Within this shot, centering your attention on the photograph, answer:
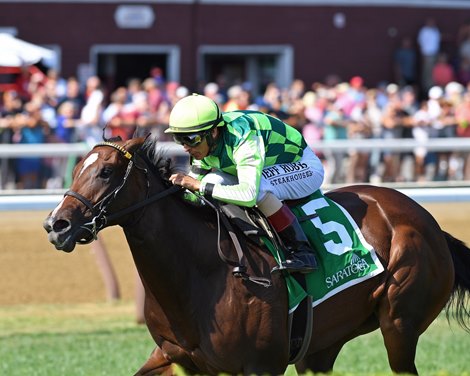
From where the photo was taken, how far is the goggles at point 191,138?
5492 millimetres

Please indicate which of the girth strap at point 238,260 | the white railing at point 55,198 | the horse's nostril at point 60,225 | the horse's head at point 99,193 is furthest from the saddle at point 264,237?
the white railing at point 55,198

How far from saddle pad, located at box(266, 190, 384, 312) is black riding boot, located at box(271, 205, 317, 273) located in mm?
104

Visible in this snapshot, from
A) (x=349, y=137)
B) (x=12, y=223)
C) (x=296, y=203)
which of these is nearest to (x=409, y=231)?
(x=296, y=203)

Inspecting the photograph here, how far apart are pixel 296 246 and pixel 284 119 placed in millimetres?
7768

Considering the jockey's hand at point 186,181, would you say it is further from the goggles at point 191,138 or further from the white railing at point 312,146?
the white railing at point 312,146

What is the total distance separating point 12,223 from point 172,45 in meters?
10.0

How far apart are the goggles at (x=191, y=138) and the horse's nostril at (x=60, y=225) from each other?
76 centimetres

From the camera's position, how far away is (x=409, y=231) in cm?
625

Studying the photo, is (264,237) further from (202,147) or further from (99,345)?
(99,345)

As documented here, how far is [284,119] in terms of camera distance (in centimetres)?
1338

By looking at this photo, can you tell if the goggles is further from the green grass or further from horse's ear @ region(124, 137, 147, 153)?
the green grass

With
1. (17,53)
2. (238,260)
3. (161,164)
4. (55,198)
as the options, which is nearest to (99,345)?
(55,198)

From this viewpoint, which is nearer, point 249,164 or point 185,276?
point 249,164

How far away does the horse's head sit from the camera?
514 cm
